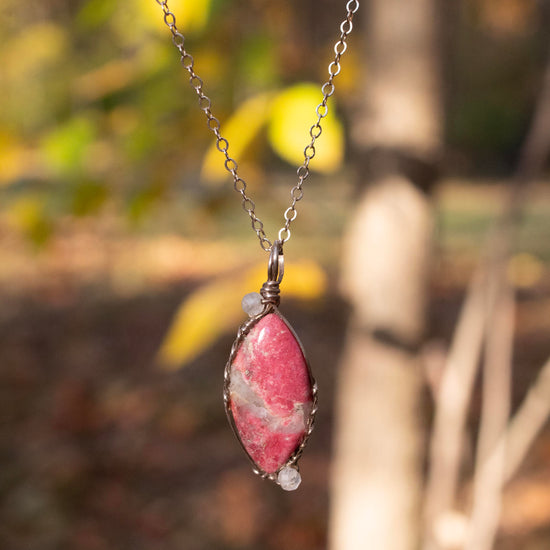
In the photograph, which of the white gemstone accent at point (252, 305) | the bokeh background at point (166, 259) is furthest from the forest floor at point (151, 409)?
the white gemstone accent at point (252, 305)

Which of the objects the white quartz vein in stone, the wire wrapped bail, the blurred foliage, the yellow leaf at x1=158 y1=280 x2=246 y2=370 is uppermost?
the blurred foliage

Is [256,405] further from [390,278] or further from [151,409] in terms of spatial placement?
[151,409]

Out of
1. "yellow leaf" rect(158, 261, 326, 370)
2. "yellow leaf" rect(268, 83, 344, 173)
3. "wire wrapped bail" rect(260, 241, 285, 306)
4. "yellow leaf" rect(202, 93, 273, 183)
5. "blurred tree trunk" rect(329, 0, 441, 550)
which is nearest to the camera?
"wire wrapped bail" rect(260, 241, 285, 306)

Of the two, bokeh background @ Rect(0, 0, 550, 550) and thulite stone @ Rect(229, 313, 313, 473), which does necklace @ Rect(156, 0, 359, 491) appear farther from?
bokeh background @ Rect(0, 0, 550, 550)

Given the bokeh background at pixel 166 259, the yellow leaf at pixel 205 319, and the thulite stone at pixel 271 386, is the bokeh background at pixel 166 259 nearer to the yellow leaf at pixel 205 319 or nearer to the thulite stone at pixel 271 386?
the yellow leaf at pixel 205 319

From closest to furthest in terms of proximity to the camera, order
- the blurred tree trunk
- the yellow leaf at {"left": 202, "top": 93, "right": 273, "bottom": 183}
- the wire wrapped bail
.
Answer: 1. the wire wrapped bail
2. the yellow leaf at {"left": 202, "top": 93, "right": 273, "bottom": 183}
3. the blurred tree trunk

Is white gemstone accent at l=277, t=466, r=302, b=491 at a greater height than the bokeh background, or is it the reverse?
the bokeh background

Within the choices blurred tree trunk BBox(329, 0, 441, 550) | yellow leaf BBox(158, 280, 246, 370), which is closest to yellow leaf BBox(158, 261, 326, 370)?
yellow leaf BBox(158, 280, 246, 370)

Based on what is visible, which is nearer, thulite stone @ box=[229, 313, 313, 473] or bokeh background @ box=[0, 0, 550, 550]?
thulite stone @ box=[229, 313, 313, 473]

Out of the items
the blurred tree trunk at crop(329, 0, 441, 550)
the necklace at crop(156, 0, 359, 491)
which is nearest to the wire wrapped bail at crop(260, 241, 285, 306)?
the necklace at crop(156, 0, 359, 491)
